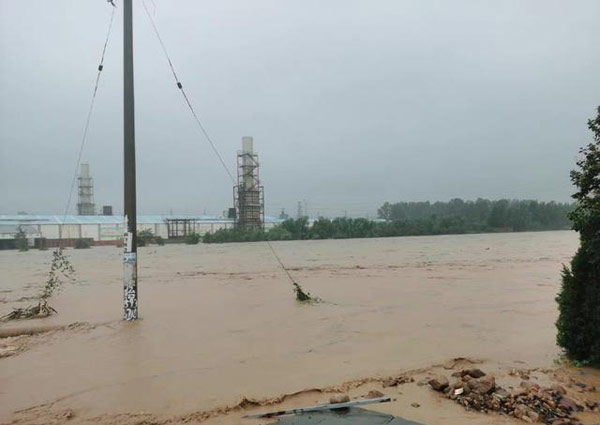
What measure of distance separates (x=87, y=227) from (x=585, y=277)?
7601 centimetres

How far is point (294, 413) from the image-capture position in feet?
13.9

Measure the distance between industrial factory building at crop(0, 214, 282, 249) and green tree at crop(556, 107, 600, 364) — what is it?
224ft

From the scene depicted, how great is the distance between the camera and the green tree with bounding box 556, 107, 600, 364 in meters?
5.34

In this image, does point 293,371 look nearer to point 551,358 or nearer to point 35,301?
point 551,358

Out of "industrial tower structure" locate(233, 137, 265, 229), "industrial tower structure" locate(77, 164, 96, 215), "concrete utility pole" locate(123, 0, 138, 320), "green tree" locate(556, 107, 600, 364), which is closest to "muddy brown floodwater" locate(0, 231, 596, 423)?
"green tree" locate(556, 107, 600, 364)

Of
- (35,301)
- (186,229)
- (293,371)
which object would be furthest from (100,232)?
(293,371)

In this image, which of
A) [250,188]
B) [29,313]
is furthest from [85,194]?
[29,313]

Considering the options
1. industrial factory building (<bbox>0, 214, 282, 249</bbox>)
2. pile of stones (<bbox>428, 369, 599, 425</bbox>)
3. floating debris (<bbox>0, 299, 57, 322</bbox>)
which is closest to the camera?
pile of stones (<bbox>428, 369, 599, 425</bbox>)

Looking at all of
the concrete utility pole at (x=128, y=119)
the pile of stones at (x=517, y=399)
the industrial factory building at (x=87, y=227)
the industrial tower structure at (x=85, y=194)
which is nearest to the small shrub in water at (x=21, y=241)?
the industrial factory building at (x=87, y=227)

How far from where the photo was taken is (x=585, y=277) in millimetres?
5520

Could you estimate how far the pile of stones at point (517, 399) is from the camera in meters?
4.06

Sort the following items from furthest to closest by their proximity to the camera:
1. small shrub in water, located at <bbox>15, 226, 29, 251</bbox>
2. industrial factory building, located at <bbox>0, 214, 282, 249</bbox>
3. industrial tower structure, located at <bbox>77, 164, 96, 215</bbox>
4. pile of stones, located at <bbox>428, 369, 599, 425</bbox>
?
1. industrial tower structure, located at <bbox>77, 164, 96, 215</bbox>
2. industrial factory building, located at <bbox>0, 214, 282, 249</bbox>
3. small shrub in water, located at <bbox>15, 226, 29, 251</bbox>
4. pile of stones, located at <bbox>428, 369, 599, 425</bbox>

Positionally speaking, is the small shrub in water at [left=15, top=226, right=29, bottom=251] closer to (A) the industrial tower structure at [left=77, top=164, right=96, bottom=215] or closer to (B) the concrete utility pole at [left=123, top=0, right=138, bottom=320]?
(A) the industrial tower structure at [left=77, top=164, right=96, bottom=215]

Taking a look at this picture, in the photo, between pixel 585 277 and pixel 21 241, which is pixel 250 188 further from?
pixel 585 277
